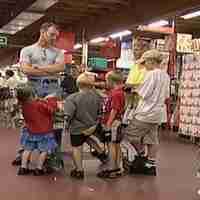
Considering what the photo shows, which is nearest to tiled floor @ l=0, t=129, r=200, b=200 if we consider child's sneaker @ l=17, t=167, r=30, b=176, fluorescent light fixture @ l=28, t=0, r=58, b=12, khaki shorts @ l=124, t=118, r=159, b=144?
child's sneaker @ l=17, t=167, r=30, b=176

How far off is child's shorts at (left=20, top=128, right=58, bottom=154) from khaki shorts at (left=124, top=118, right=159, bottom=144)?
3.24 feet

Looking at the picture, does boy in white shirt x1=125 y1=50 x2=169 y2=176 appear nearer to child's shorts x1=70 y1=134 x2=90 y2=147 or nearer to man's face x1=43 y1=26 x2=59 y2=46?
child's shorts x1=70 y1=134 x2=90 y2=147

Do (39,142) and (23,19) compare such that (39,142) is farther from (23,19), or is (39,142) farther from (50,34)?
(23,19)

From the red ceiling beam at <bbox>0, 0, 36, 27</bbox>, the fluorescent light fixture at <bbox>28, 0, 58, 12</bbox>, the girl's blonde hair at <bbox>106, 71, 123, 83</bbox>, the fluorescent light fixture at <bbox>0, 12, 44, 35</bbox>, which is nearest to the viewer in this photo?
the girl's blonde hair at <bbox>106, 71, 123, 83</bbox>

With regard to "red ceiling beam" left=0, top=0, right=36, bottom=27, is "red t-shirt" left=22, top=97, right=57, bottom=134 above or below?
below

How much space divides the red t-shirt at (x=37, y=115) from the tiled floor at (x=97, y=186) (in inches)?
23.5

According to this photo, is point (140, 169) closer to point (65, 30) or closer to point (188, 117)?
point (188, 117)

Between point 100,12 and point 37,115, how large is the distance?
27.0ft

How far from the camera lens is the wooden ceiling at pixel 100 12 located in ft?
34.3

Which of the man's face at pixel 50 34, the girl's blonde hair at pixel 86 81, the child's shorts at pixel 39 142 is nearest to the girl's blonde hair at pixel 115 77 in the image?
the girl's blonde hair at pixel 86 81

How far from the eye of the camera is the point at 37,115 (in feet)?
19.7

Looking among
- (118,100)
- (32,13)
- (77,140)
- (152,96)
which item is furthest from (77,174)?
(32,13)

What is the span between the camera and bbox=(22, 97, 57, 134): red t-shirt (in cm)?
602

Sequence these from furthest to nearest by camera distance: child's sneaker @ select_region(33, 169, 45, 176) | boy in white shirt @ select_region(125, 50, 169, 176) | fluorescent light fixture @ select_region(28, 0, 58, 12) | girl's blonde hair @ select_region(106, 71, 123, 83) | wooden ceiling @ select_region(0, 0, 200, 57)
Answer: fluorescent light fixture @ select_region(28, 0, 58, 12), wooden ceiling @ select_region(0, 0, 200, 57), girl's blonde hair @ select_region(106, 71, 123, 83), boy in white shirt @ select_region(125, 50, 169, 176), child's sneaker @ select_region(33, 169, 45, 176)
